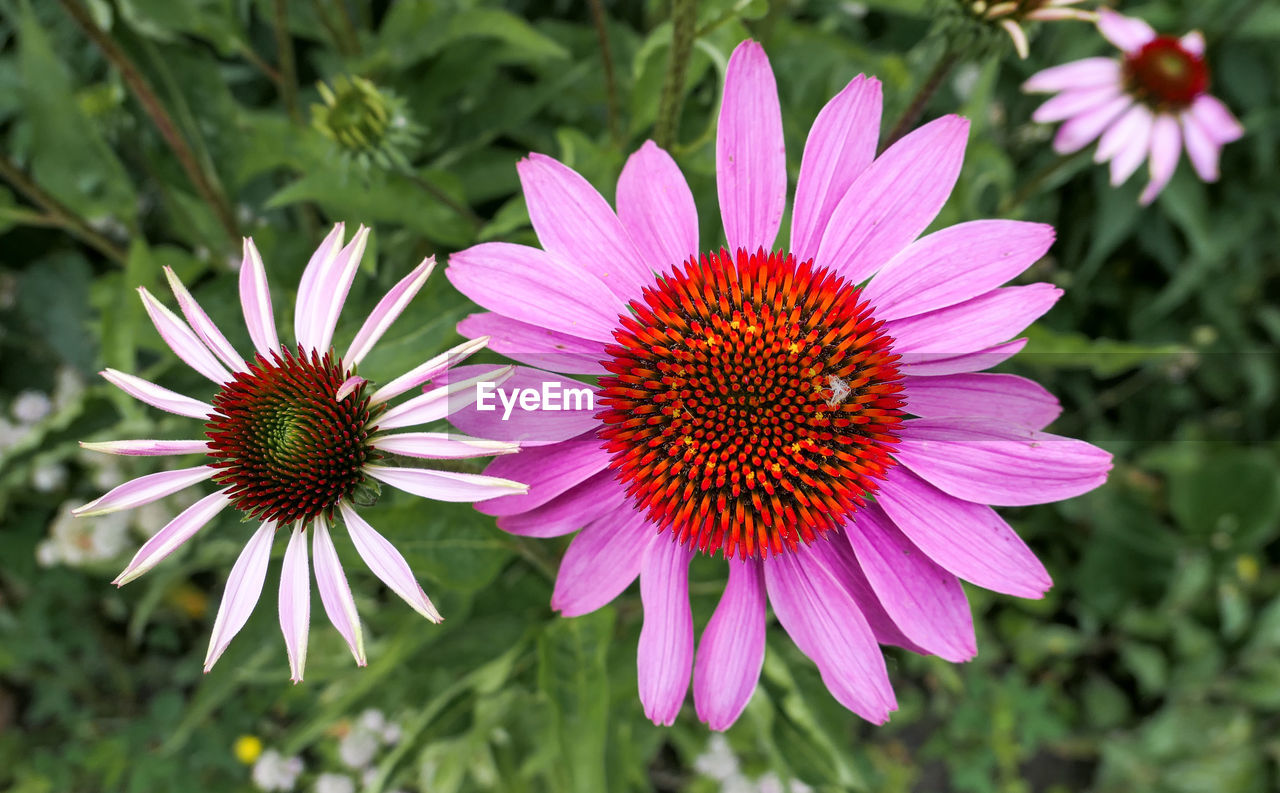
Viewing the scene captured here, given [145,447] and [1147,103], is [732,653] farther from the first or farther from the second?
[1147,103]

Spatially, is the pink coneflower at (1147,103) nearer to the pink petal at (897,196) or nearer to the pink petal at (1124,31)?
the pink petal at (1124,31)

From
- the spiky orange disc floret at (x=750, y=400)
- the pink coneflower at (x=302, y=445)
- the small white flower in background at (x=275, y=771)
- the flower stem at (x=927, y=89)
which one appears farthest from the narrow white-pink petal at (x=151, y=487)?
the small white flower in background at (x=275, y=771)

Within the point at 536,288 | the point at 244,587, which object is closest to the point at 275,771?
the point at 244,587

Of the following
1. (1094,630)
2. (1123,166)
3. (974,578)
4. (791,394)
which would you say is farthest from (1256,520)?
(791,394)

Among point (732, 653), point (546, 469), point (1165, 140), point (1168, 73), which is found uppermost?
point (1168, 73)

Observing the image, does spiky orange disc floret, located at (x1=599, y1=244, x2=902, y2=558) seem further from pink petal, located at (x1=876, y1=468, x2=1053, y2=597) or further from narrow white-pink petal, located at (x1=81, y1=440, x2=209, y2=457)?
narrow white-pink petal, located at (x1=81, y1=440, x2=209, y2=457)

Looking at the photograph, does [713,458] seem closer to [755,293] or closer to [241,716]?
[755,293]
